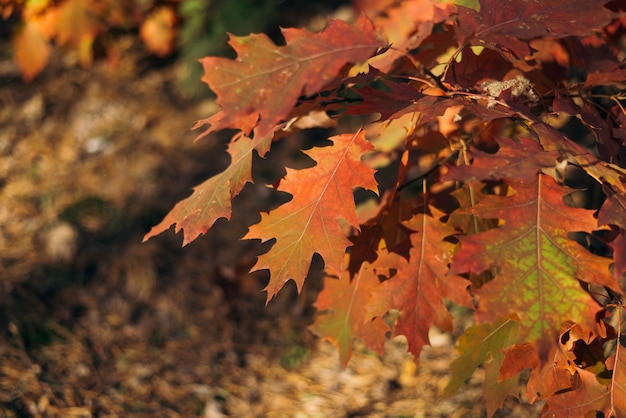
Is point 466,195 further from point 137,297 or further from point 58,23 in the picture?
point 58,23

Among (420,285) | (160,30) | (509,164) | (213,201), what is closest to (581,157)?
(509,164)

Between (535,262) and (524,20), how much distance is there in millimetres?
410

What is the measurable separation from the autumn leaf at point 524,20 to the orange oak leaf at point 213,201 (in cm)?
41

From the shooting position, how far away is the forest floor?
6.33 feet

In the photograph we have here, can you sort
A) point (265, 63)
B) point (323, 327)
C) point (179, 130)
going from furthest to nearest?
1. point (179, 130)
2. point (323, 327)
3. point (265, 63)

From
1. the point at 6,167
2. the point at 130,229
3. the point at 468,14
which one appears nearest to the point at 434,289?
the point at 468,14

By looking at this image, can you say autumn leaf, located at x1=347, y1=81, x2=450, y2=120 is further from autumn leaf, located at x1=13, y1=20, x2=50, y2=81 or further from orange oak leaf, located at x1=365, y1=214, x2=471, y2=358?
autumn leaf, located at x1=13, y1=20, x2=50, y2=81

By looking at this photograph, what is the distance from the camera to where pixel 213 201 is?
110 centimetres

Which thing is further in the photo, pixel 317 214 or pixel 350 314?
pixel 350 314

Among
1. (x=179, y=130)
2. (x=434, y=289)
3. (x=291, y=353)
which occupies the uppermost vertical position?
(x=434, y=289)

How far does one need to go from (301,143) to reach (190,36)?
810mm

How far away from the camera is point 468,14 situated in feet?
3.34

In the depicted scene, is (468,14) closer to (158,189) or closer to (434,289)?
(434,289)

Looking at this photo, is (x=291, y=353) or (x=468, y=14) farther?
(x=291, y=353)
